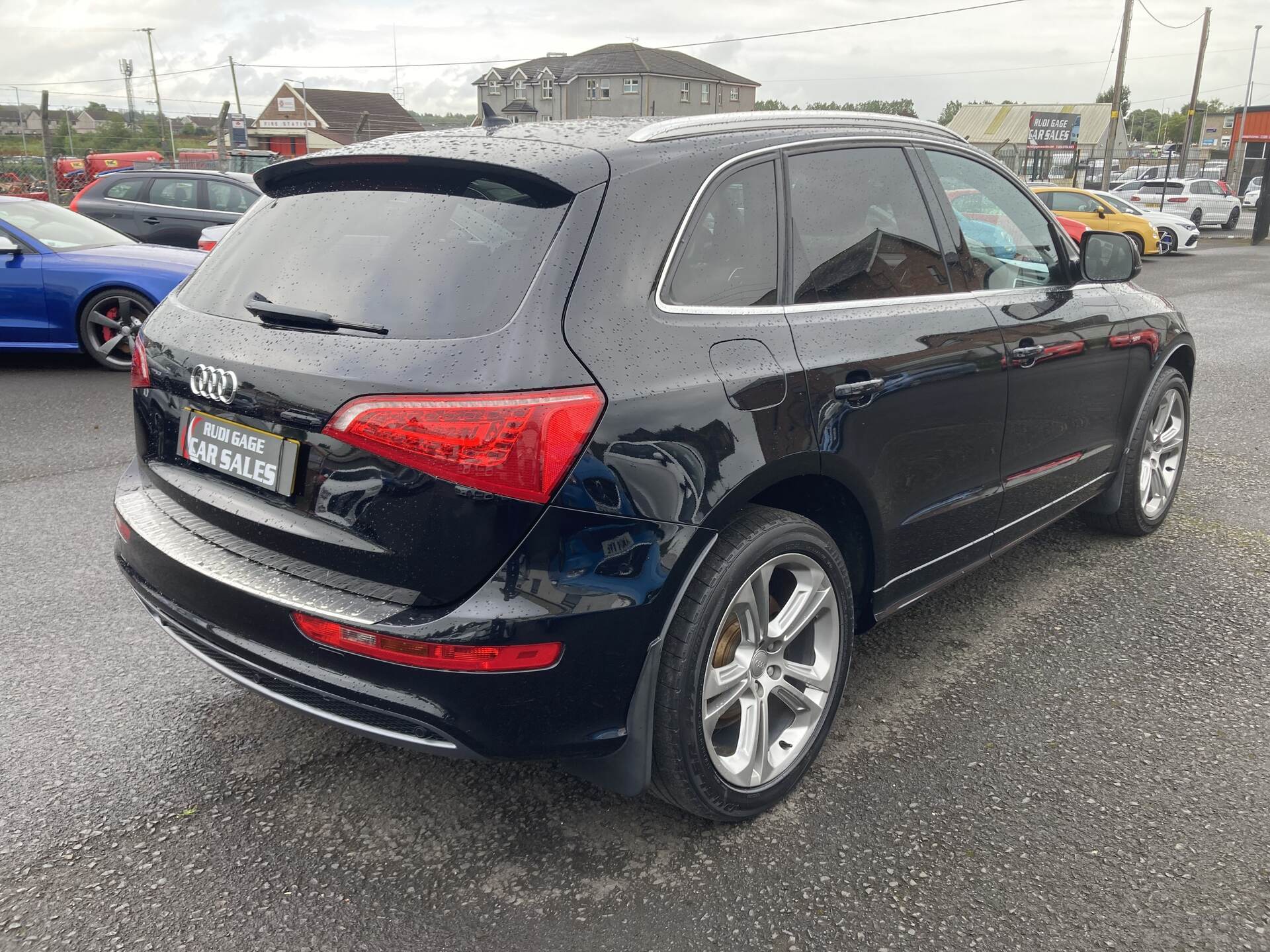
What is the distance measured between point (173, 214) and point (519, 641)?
13511 mm

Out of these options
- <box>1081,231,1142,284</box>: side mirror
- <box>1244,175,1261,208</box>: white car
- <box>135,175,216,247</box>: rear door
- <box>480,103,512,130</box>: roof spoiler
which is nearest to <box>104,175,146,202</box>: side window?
<box>135,175,216,247</box>: rear door

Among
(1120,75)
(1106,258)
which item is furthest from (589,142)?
(1120,75)

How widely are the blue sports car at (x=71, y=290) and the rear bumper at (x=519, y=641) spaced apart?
661 centimetres

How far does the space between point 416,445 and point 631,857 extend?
1.16m

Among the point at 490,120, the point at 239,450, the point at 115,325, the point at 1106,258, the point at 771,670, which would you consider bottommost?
the point at 771,670

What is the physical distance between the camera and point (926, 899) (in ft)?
7.57

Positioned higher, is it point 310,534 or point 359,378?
point 359,378

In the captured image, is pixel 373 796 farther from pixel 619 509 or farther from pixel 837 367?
pixel 837 367

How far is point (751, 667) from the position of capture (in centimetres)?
254

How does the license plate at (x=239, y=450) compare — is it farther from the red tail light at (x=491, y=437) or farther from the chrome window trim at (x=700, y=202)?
the chrome window trim at (x=700, y=202)

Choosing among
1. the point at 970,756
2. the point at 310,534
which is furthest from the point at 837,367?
the point at 310,534

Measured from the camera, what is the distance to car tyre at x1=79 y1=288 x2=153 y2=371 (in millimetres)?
8094

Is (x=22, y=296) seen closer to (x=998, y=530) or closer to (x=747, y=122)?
(x=747, y=122)

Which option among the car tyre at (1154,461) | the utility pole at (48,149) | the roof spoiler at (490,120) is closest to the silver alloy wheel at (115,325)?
the roof spoiler at (490,120)
